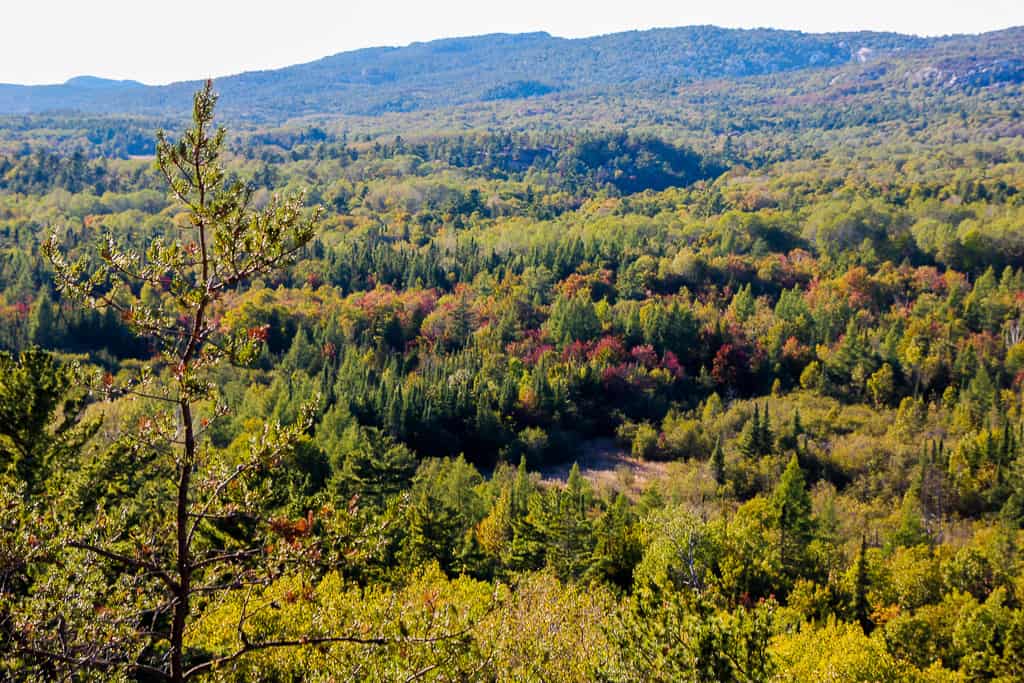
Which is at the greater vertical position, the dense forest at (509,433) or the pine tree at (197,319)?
the pine tree at (197,319)

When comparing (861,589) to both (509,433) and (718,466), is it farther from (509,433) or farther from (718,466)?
(509,433)

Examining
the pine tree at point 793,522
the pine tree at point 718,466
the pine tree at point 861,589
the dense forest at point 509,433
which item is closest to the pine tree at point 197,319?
the dense forest at point 509,433

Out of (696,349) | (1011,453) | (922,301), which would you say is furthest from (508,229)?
(1011,453)

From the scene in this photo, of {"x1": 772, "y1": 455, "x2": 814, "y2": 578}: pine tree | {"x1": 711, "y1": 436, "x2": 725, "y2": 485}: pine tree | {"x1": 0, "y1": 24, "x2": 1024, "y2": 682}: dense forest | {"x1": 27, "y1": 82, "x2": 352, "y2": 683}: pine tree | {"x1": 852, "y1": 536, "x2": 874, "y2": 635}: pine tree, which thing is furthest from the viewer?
{"x1": 711, "y1": 436, "x2": 725, "y2": 485}: pine tree

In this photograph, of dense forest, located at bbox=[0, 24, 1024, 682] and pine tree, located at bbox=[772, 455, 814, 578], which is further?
pine tree, located at bbox=[772, 455, 814, 578]

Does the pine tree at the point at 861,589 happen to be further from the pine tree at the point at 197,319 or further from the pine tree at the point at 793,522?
the pine tree at the point at 197,319

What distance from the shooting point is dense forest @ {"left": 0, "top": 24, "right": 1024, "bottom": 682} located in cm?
983

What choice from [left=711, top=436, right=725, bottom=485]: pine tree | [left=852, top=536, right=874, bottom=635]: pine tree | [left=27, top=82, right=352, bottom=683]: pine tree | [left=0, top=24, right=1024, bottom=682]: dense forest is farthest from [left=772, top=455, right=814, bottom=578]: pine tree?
[left=27, top=82, right=352, bottom=683]: pine tree

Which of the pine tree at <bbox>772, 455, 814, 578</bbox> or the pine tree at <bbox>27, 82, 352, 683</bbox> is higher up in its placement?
the pine tree at <bbox>27, 82, 352, 683</bbox>

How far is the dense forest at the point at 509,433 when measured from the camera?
32.2 ft

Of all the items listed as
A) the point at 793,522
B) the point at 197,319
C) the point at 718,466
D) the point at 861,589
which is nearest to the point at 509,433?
the point at 718,466

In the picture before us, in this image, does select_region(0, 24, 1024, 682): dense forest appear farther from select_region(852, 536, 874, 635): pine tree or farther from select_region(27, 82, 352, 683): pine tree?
select_region(852, 536, 874, 635): pine tree

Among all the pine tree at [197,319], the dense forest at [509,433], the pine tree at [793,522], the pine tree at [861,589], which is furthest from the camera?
the pine tree at [793,522]

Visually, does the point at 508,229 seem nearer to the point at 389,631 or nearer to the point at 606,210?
the point at 606,210
